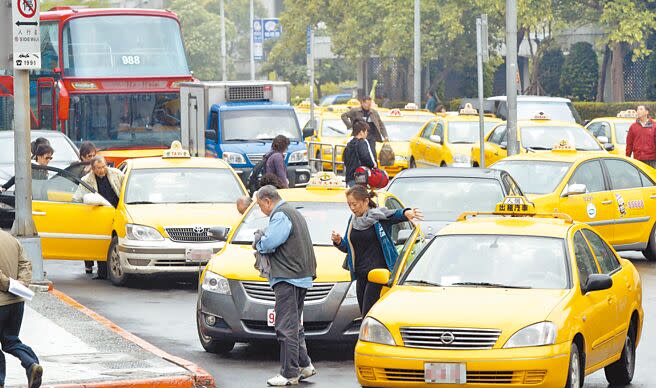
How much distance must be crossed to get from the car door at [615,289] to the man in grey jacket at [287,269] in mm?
2182

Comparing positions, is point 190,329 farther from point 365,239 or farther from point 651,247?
point 651,247

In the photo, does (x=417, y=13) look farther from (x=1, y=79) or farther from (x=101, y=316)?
(x=101, y=316)

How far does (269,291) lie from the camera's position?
12930 mm

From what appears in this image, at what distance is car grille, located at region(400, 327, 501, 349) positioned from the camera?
32.2 ft

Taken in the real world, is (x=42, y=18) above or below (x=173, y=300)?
above

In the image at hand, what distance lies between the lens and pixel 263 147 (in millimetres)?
30438

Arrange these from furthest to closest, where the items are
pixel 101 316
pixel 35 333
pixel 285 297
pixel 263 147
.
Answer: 1. pixel 263 147
2. pixel 101 316
3. pixel 35 333
4. pixel 285 297

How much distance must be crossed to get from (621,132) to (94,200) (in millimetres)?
16022

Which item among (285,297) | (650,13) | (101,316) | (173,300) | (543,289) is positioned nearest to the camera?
(543,289)

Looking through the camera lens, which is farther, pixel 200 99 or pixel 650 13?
pixel 650 13

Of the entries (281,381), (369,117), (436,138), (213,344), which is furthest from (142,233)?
(436,138)

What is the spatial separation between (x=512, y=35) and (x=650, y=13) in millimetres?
21810

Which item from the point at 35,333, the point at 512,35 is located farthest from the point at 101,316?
the point at 512,35

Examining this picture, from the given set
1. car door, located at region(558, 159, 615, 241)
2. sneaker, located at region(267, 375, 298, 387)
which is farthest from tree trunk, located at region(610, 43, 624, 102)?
sneaker, located at region(267, 375, 298, 387)
